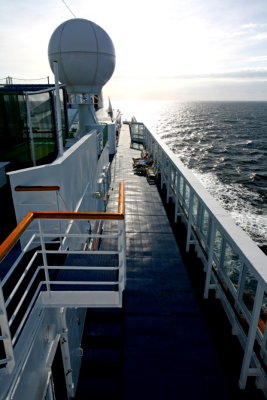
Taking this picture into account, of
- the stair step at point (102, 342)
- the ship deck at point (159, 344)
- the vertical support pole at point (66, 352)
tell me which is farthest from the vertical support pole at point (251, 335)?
the vertical support pole at point (66, 352)

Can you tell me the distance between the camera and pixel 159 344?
4.79 m

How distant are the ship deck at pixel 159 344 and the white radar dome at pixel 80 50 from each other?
7017mm

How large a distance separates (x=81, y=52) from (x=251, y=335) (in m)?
9.78

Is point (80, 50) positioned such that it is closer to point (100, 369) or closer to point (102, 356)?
point (102, 356)

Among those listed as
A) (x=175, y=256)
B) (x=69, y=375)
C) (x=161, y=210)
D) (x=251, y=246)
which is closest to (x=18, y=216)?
(x=69, y=375)

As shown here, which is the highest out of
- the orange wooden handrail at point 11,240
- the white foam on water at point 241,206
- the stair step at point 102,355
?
the orange wooden handrail at point 11,240

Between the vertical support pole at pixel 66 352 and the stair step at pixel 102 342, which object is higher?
the vertical support pole at pixel 66 352

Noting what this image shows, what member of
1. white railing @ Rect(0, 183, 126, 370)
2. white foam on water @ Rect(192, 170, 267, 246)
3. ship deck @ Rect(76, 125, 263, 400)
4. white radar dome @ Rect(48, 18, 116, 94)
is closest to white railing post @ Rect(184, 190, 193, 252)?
ship deck @ Rect(76, 125, 263, 400)

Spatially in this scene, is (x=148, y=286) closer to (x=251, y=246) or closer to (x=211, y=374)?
(x=211, y=374)

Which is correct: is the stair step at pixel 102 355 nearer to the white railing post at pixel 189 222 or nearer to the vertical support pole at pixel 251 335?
the vertical support pole at pixel 251 335

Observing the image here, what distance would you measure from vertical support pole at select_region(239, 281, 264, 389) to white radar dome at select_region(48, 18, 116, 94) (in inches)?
369

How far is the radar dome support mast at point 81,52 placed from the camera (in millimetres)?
9742

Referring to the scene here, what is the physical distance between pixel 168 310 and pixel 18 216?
10.7 ft

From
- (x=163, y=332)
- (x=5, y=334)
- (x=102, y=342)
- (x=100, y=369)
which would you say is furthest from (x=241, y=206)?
(x=5, y=334)
